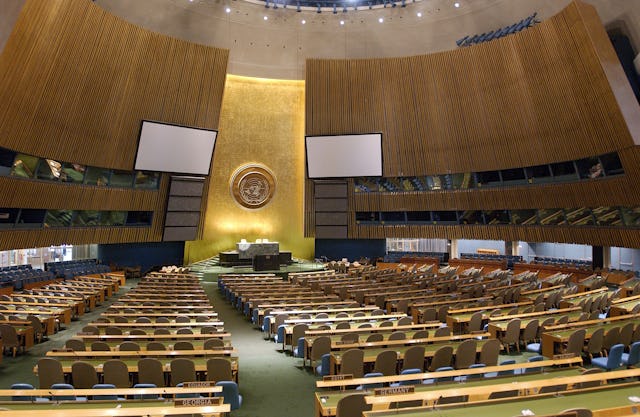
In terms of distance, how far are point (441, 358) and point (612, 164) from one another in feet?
47.4

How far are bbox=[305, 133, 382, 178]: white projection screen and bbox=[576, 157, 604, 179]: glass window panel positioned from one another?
10.2 m

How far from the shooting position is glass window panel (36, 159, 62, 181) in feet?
57.2

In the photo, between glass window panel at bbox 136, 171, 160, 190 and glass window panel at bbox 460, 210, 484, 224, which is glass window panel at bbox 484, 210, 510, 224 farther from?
glass window panel at bbox 136, 171, 160, 190

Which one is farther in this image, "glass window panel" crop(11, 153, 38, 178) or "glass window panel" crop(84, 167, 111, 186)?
"glass window panel" crop(84, 167, 111, 186)

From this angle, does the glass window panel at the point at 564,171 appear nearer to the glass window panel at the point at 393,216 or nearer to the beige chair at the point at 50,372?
the glass window panel at the point at 393,216

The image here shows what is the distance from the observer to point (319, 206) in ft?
86.4

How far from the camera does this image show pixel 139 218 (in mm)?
23109

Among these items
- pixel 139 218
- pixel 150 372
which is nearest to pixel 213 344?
pixel 150 372

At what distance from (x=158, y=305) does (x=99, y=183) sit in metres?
10.4

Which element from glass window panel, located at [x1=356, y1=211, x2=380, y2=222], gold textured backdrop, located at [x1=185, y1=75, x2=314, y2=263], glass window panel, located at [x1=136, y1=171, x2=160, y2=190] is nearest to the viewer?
glass window panel, located at [x1=136, y1=171, x2=160, y2=190]

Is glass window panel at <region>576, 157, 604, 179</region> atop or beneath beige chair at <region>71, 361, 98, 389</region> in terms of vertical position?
atop

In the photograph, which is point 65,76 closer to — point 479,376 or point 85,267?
point 85,267

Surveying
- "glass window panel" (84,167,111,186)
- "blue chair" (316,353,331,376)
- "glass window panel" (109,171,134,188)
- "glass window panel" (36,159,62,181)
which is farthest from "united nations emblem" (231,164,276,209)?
"blue chair" (316,353,331,376)

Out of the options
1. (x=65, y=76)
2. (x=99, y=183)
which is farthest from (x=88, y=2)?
(x=99, y=183)
